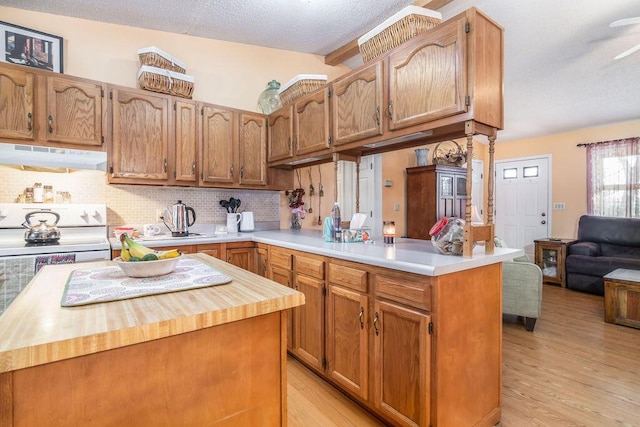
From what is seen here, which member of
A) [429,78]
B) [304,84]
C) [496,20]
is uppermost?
[496,20]

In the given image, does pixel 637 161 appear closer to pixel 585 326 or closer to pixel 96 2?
pixel 585 326

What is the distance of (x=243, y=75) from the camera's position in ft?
11.5

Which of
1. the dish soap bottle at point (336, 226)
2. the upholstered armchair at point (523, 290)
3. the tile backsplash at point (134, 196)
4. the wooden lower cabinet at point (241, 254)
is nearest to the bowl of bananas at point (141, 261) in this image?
the dish soap bottle at point (336, 226)

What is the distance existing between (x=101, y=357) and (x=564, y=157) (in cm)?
695

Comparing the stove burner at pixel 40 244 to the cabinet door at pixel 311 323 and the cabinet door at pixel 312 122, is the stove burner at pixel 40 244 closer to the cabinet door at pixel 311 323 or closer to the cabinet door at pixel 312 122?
the cabinet door at pixel 311 323

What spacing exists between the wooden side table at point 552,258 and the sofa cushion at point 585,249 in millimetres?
98

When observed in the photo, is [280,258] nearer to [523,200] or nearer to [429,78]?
[429,78]

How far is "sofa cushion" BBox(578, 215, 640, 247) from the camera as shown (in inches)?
179

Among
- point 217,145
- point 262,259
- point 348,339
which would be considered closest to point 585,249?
point 348,339

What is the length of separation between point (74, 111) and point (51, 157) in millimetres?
401

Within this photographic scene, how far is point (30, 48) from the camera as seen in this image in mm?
2541

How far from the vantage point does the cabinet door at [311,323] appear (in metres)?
2.13

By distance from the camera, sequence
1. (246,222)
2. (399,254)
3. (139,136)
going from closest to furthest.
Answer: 1. (399,254)
2. (139,136)
3. (246,222)

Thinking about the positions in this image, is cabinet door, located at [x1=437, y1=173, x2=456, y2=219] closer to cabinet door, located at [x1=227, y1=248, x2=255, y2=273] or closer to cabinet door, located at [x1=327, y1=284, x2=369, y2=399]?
cabinet door, located at [x1=227, y1=248, x2=255, y2=273]
